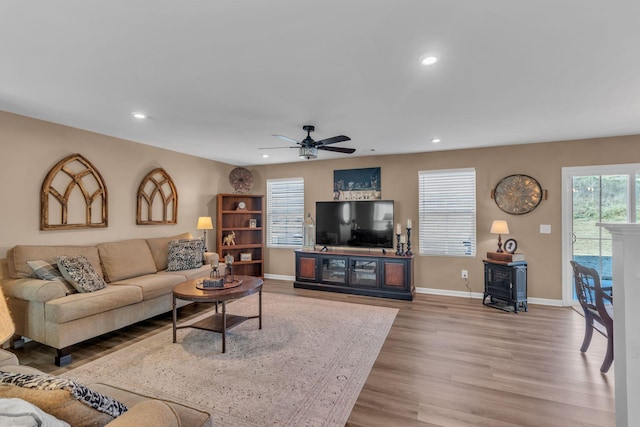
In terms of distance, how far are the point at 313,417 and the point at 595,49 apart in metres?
3.16

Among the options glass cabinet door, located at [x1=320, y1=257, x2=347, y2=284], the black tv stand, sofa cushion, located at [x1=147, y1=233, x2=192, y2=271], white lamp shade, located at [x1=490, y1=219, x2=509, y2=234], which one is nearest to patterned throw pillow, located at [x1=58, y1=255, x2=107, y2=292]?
sofa cushion, located at [x1=147, y1=233, x2=192, y2=271]

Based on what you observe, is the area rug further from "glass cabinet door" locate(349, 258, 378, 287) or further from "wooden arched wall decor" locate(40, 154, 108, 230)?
"wooden arched wall decor" locate(40, 154, 108, 230)

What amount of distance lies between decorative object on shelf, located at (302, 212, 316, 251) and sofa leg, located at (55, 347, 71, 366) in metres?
3.76

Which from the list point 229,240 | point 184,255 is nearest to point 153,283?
point 184,255

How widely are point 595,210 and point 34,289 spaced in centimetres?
700

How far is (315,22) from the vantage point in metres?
1.72

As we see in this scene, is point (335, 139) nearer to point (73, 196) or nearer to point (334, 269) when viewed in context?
point (334, 269)

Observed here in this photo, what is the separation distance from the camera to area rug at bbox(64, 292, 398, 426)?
2.15m

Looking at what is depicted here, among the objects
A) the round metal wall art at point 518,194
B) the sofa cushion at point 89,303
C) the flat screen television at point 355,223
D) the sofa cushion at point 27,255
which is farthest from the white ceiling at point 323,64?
the sofa cushion at point 89,303

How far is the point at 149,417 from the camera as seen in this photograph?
39.4 inches

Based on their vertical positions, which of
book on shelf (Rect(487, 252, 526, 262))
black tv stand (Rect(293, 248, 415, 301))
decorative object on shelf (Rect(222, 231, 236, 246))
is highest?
decorative object on shelf (Rect(222, 231, 236, 246))


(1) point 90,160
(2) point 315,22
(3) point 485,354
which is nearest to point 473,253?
(3) point 485,354

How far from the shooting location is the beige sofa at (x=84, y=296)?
2.81 metres

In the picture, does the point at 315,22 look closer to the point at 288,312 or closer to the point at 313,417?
the point at 313,417
